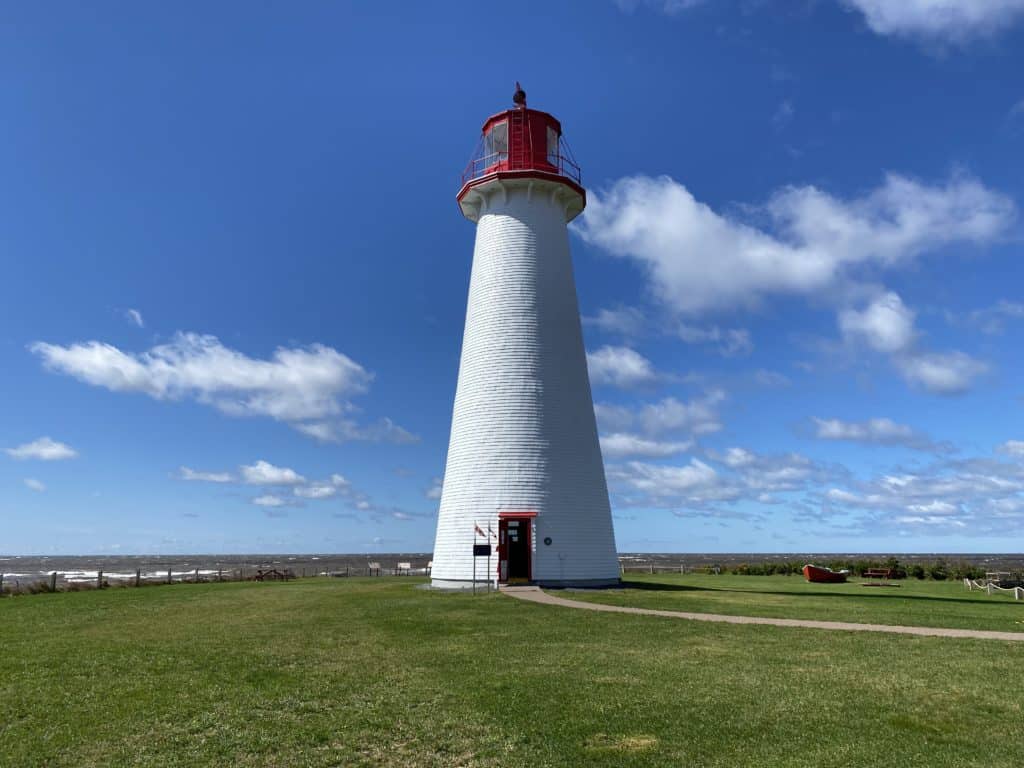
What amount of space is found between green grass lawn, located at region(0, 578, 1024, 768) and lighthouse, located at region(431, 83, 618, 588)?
7612 millimetres

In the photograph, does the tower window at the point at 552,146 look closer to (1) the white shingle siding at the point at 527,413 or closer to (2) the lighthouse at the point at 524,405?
(2) the lighthouse at the point at 524,405

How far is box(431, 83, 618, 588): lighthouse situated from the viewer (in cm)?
2114

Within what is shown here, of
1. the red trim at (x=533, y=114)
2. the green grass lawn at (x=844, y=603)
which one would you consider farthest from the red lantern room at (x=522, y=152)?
the green grass lawn at (x=844, y=603)

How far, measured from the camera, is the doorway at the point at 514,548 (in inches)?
827

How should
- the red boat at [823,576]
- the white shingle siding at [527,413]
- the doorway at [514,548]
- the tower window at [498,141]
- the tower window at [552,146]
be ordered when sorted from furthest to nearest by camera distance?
1. the red boat at [823,576]
2. the tower window at [498,141]
3. the tower window at [552,146]
4. the white shingle siding at [527,413]
5. the doorway at [514,548]

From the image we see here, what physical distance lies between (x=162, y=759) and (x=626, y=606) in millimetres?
12326

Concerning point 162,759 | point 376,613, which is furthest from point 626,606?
point 162,759

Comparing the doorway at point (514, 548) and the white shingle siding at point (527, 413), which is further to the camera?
the white shingle siding at point (527, 413)

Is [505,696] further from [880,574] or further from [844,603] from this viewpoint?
[880,574]

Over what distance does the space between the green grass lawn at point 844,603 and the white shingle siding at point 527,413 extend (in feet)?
7.43

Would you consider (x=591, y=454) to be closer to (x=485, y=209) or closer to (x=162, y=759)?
(x=485, y=209)

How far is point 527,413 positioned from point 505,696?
46.1 feet

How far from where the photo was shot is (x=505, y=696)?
7801mm

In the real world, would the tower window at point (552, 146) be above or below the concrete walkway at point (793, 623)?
above
